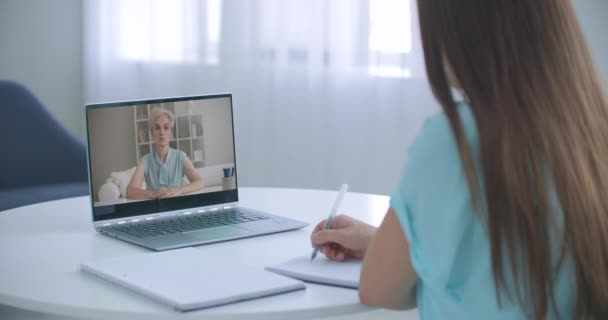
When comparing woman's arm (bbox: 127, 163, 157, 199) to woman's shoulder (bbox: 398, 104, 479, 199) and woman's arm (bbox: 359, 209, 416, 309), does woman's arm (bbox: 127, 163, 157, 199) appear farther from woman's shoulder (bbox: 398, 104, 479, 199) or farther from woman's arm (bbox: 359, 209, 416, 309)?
woman's shoulder (bbox: 398, 104, 479, 199)

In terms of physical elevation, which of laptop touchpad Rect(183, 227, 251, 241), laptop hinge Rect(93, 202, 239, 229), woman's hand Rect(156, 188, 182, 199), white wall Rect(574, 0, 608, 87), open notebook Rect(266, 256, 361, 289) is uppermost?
white wall Rect(574, 0, 608, 87)

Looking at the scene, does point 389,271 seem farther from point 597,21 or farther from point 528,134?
point 597,21

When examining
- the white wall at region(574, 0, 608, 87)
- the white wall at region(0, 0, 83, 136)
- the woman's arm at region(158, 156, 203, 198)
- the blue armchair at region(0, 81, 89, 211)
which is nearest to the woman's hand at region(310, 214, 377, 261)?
the woman's arm at region(158, 156, 203, 198)

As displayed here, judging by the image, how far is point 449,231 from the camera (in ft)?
3.54

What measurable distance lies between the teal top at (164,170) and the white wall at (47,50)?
7.82 ft

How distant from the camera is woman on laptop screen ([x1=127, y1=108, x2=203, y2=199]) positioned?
5.73 feet

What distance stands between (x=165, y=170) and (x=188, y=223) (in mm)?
118

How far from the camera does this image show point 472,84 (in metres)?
1.06

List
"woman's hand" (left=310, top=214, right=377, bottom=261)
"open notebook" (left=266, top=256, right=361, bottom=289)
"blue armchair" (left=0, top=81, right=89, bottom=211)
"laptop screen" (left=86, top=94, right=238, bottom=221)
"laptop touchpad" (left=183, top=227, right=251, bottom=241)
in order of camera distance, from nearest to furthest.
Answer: "open notebook" (left=266, top=256, right=361, bottom=289), "woman's hand" (left=310, top=214, right=377, bottom=261), "laptop touchpad" (left=183, top=227, right=251, bottom=241), "laptop screen" (left=86, top=94, right=238, bottom=221), "blue armchair" (left=0, top=81, right=89, bottom=211)

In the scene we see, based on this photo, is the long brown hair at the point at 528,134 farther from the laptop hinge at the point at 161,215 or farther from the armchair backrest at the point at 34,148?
the armchair backrest at the point at 34,148

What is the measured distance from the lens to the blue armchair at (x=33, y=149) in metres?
3.19

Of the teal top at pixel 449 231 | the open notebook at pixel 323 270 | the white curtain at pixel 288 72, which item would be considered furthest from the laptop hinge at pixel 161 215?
the white curtain at pixel 288 72

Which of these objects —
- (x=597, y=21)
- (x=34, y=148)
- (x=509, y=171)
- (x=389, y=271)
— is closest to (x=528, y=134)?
(x=509, y=171)

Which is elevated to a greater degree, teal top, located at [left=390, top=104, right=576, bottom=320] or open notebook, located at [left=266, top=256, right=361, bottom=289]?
teal top, located at [left=390, top=104, right=576, bottom=320]
